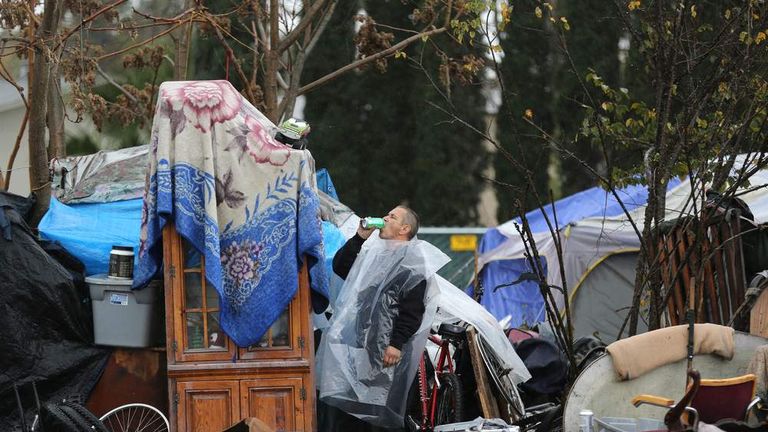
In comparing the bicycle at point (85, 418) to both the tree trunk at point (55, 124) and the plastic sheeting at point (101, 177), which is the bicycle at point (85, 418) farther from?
the tree trunk at point (55, 124)

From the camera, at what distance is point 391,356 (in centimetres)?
753

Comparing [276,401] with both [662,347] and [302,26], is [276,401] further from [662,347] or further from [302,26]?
[302,26]

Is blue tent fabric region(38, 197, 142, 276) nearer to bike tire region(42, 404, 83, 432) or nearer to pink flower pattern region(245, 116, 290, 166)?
pink flower pattern region(245, 116, 290, 166)

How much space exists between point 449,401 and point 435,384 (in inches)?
6.2

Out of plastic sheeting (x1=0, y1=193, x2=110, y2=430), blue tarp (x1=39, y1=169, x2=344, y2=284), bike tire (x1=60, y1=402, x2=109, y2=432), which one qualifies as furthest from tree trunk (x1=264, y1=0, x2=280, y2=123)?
bike tire (x1=60, y1=402, x2=109, y2=432)

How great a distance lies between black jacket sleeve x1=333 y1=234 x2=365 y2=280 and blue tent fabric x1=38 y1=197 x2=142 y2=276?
1.56m

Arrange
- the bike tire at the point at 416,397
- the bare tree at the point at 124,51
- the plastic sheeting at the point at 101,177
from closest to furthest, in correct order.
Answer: the bike tire at the point at 416,397, the bare tree at the point at 124,51, the plastic sheeting at the point at 101,177

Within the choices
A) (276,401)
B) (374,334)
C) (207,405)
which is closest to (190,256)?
(207,405)

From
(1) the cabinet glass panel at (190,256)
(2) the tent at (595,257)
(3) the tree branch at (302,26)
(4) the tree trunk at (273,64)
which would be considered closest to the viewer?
(1) the cabinet glass panel at (190,256)

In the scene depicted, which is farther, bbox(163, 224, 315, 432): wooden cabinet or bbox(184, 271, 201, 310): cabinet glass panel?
bbox(184, 271, 201, 310): cabinet glass panel

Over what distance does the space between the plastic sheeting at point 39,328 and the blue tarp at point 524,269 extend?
854cm

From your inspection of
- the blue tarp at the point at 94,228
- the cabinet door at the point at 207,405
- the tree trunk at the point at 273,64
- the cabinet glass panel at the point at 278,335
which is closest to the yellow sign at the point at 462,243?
the tree trunk at the point at 273,64

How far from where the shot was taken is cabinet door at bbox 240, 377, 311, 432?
24.2 feet

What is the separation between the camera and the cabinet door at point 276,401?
24.2ft
